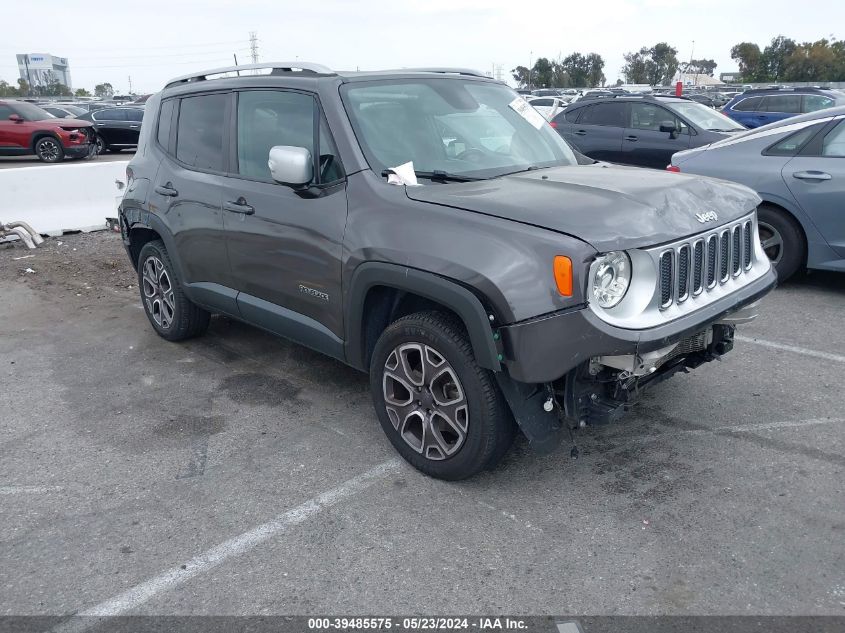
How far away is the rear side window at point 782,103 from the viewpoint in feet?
56.4

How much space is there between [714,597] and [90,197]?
944 cm

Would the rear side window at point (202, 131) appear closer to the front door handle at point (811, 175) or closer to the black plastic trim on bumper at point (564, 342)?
the black plastic trim on bumper at point (564, 342)

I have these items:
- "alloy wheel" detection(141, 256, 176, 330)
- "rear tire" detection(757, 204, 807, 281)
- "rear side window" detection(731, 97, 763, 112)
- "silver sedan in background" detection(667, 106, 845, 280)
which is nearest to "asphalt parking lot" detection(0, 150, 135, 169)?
"alloy wheel" detection(141, 256, 176, 330)

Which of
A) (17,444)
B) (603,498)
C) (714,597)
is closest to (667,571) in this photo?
(714,597)

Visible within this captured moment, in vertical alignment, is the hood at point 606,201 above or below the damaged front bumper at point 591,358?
above

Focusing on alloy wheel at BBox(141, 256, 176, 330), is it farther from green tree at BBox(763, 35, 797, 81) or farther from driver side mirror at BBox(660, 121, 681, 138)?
green tree at BBox(763, 35, 797, 81)

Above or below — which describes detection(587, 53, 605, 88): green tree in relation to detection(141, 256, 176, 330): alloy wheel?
above

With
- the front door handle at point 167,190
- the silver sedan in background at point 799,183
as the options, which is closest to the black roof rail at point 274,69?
the front door handle at point 167,190

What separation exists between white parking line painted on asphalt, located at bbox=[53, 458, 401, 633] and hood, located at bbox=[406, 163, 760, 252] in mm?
1422

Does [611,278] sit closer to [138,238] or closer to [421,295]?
[421,295]

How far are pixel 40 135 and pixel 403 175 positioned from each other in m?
18.1

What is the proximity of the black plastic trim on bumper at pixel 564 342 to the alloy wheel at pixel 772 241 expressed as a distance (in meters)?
4.12

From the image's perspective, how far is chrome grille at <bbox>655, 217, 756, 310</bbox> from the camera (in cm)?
319

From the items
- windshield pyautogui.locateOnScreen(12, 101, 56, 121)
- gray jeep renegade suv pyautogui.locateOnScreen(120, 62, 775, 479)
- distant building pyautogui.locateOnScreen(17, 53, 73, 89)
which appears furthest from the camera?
distant building pyautogui.locateOnScreen(17, 53, 73, 89)
